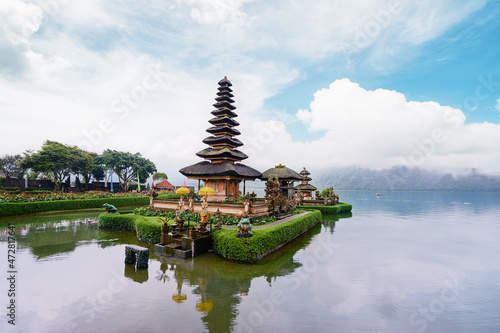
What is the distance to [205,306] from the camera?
7.55m

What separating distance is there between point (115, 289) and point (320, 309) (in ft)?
24.5

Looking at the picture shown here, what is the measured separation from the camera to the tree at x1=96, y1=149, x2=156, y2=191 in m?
53.2

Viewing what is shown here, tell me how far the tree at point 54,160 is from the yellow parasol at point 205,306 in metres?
49.1

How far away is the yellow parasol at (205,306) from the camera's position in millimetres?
7319

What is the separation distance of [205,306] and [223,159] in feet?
63.3

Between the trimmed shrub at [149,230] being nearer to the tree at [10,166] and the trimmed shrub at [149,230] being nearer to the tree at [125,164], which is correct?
the tree at [125,164]

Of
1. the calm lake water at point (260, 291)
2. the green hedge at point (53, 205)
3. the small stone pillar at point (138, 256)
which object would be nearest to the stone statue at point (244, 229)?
the calm lake water at point (260, 291)

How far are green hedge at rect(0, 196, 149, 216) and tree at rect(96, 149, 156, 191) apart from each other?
17642 mm

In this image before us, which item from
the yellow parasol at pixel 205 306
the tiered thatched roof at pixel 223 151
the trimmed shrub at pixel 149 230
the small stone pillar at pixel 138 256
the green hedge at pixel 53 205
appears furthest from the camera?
the green hedge at pixel 53 205

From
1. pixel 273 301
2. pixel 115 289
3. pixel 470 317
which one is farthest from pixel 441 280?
pixel 115 289

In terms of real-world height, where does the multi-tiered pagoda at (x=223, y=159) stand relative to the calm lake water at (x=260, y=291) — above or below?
above

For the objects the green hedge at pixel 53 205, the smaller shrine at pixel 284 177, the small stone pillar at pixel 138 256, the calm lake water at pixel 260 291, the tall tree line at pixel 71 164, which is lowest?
the calm lake water at pixel 260 291

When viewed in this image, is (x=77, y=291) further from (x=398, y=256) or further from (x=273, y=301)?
(x=398, y=256)

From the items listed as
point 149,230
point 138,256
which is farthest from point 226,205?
point 138,256
